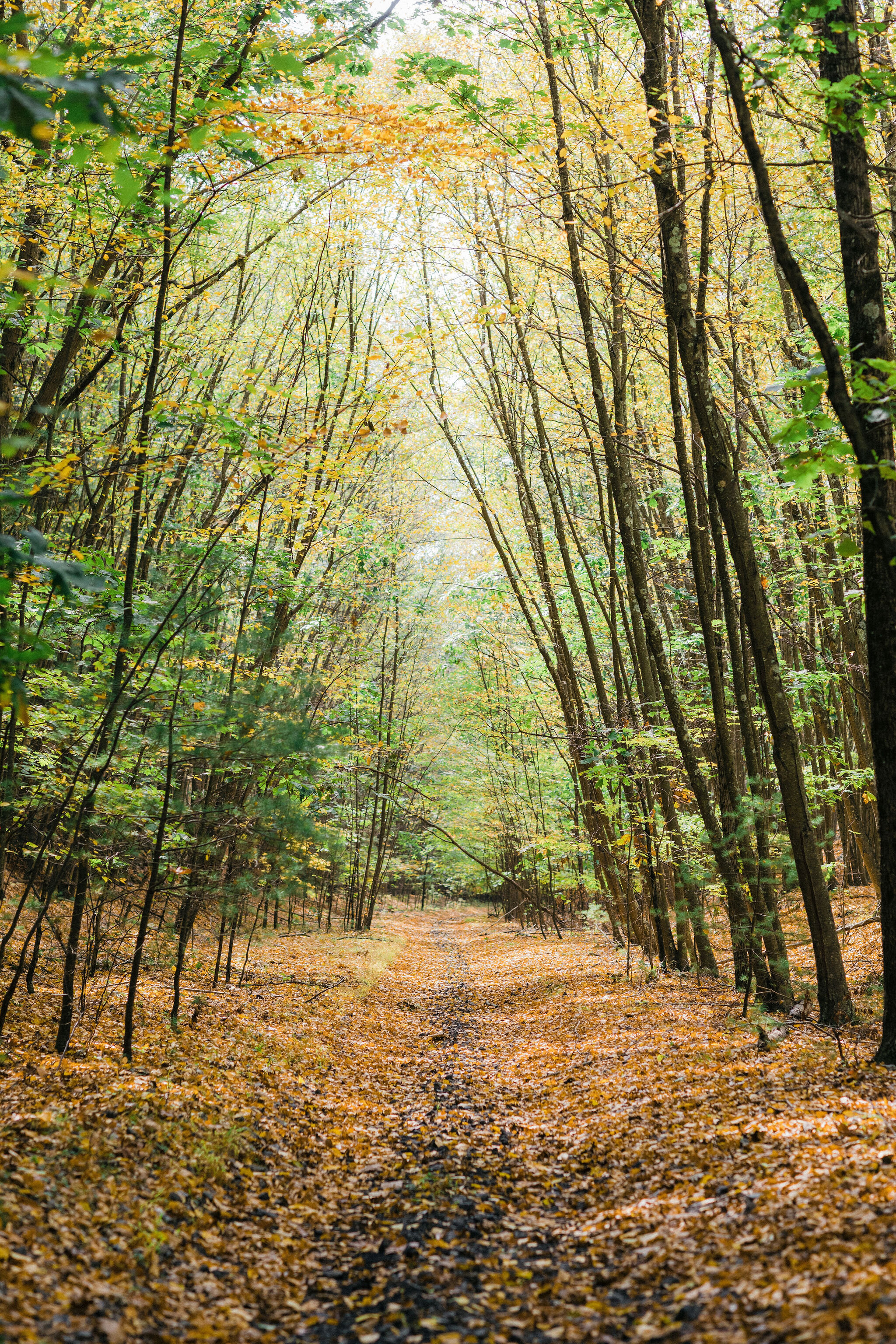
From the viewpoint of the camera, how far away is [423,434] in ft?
56.4

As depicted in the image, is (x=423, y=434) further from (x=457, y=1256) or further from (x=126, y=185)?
(x=457, y=1256)

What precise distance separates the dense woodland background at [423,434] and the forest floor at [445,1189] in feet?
3.28

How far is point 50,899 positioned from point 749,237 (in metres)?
11.6

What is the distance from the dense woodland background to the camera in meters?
5.26

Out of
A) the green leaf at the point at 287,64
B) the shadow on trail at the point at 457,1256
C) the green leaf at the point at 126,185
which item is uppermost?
the green leaf at the point at 287,64

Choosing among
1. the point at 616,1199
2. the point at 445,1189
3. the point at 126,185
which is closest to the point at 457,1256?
the point at 445,1189

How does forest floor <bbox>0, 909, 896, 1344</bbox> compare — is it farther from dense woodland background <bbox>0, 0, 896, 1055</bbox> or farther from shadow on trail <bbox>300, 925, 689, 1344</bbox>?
dense woodland background <bbox>0, 0, 896, 1055</bbox>

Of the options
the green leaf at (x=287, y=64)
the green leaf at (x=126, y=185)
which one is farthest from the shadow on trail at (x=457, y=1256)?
the green leaf at (x=287, y=64)

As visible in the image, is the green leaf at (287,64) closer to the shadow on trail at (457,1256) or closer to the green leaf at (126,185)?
the green leaf at (126,185)

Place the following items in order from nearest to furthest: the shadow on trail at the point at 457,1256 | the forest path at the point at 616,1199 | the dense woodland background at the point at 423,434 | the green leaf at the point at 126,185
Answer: the green leaf at the point at 126,185 < the forest path at the point at 616,1199 < the shadow on trail at the point at 457,1256 < the dense woodland background at the point at 423,434

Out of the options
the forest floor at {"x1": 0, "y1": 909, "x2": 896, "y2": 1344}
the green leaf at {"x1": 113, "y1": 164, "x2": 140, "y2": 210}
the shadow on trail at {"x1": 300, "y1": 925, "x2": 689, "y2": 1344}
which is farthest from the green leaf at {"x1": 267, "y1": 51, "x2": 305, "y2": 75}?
the shadow on trail at {"x1": 300, "y1": 925, "x2": 689, "y2": 1344}

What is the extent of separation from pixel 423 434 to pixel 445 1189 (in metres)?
15.2

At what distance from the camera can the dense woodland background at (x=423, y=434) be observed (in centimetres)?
526

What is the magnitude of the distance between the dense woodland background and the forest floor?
1.00 m
